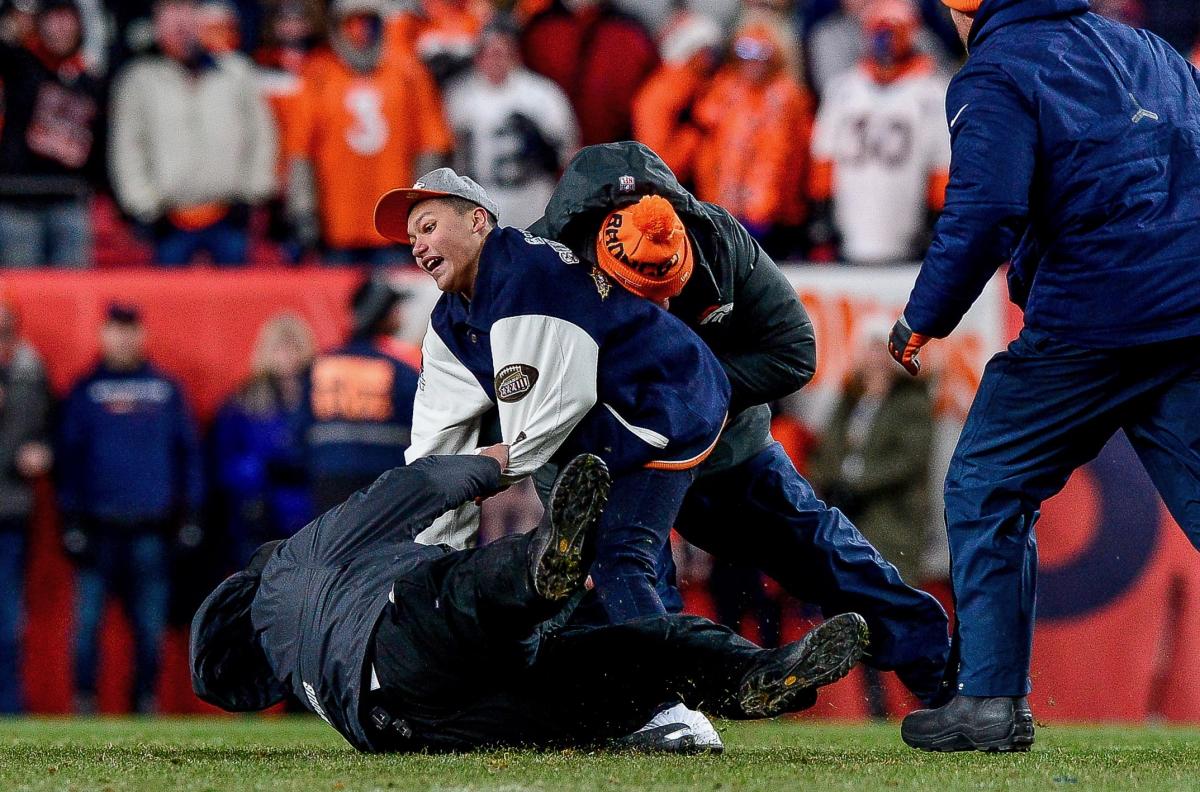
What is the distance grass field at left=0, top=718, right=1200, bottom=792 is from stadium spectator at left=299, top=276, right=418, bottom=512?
289cm

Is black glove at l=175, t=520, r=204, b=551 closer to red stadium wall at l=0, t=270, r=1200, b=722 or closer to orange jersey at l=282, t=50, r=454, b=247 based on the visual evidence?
red stadium wall at l=0, t=270, r=1200, b=722

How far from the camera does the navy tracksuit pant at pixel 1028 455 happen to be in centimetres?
501

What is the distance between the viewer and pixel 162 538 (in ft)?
31.4

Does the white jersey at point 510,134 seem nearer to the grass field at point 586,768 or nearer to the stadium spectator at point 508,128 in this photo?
the stadium spectator at point 508,128

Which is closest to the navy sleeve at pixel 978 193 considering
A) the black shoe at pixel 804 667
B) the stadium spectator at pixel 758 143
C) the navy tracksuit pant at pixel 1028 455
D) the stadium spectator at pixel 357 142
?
the navy tracksuit pant at pixel 1028 455

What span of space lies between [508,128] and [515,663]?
6305 millimetres

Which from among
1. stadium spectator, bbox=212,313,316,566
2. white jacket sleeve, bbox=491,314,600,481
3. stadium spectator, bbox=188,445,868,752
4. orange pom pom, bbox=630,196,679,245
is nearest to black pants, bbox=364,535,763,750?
stadium spectator, bbox=188,445,868,752

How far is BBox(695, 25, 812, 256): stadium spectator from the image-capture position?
33.7 ft

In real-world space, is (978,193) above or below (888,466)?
above

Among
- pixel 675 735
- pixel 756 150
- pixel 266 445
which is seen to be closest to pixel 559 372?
pixel 675 735

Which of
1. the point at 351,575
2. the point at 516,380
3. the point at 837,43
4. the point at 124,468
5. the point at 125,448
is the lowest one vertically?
the point at 124,468

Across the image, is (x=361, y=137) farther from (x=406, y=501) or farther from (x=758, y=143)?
(x=406, y=501)

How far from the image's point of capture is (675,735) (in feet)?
16.9

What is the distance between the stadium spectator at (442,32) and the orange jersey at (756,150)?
5.03 feet
